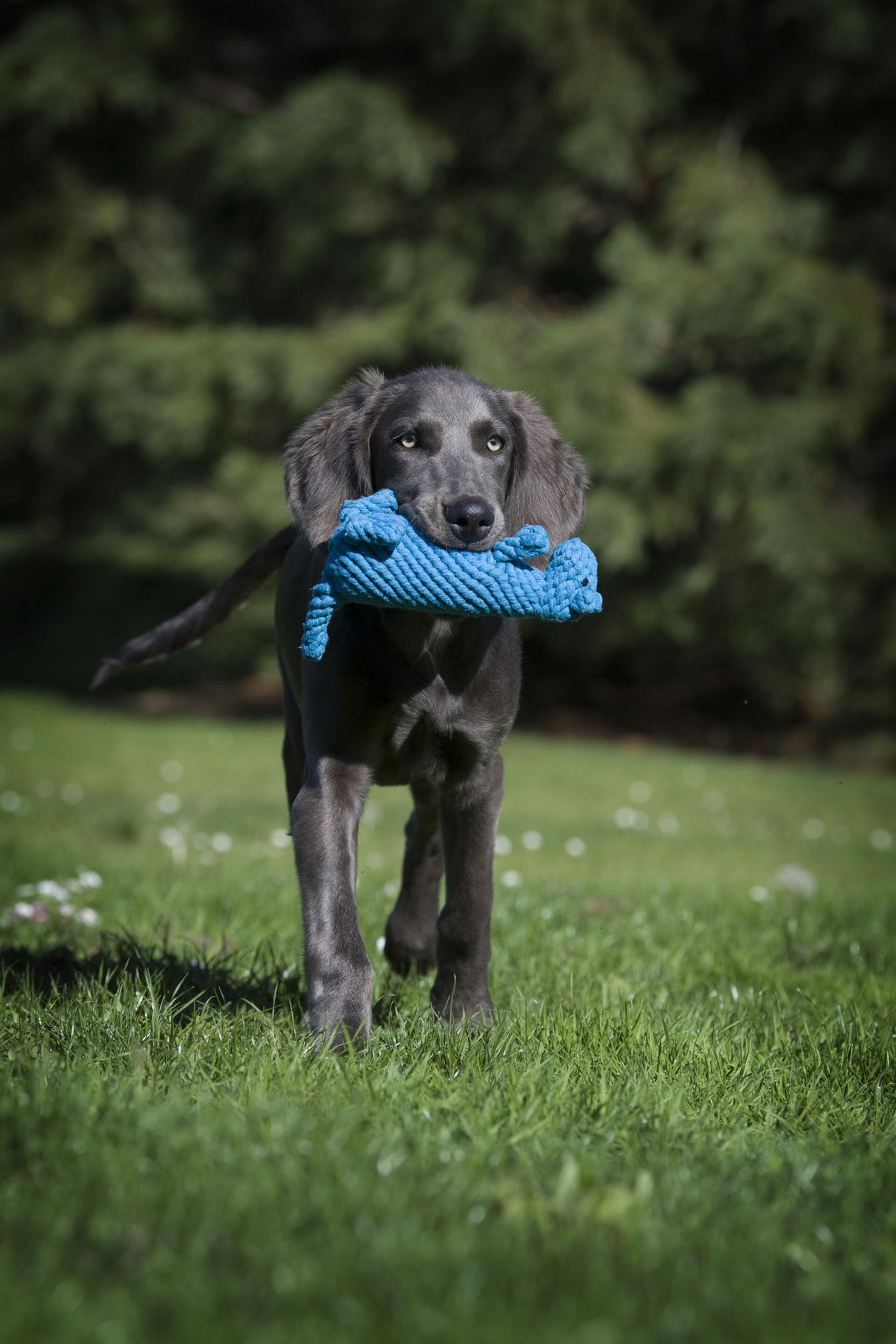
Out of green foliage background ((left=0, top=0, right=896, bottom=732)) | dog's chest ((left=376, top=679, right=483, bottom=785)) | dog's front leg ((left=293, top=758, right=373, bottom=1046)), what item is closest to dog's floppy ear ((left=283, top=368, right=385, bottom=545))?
dog's chest ((left=376, top=679, right=483, bottom=785))

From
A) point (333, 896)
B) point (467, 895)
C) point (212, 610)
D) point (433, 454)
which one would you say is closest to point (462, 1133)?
point (333, 896)

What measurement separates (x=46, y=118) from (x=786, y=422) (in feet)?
27.6

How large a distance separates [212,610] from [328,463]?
865mm

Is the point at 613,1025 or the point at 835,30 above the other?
the point at 835,30

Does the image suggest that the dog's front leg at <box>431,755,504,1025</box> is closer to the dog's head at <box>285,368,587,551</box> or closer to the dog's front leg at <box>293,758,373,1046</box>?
the dog's front leg at <box>293,758,373,1046</box>

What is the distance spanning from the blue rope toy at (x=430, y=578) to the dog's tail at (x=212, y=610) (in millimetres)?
1152

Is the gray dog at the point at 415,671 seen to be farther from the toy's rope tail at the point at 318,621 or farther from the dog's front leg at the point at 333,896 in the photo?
the toy's rope tail at the point at 318,621

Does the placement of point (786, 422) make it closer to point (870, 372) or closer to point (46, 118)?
point (870, 372)

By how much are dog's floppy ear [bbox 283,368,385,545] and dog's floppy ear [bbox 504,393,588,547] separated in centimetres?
40

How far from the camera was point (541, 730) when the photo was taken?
1348 cm

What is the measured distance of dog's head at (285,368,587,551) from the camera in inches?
131

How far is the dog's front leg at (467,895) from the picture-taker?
3334 millimetres

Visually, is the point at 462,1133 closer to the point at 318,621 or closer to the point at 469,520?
the point at 318,621

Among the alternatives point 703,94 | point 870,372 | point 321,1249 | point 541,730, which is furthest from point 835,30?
point 321,1249
